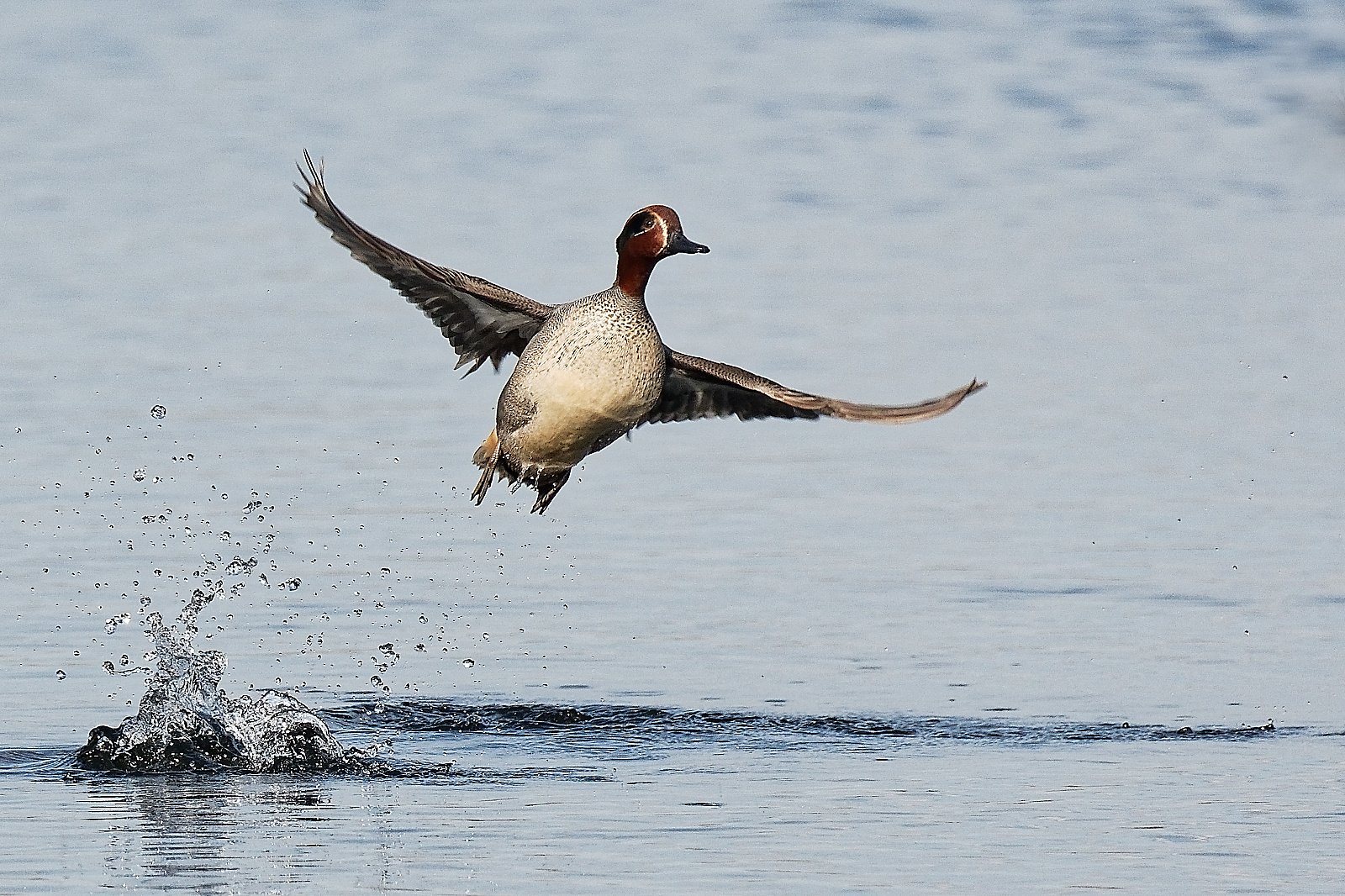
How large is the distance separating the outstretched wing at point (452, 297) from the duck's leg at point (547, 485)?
1.72 ft

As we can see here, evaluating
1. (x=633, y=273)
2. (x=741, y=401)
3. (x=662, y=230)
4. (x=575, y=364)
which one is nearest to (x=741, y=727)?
(x=741, y=401)

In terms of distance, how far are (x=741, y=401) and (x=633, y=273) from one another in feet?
2.94

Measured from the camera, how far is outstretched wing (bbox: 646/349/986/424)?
25.9 feet

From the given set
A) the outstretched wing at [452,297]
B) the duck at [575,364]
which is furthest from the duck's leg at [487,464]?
the outstretched wing at [452,297]

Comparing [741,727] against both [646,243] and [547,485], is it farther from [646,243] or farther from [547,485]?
[646,243]

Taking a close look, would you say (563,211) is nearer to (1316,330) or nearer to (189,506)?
(1316,330)

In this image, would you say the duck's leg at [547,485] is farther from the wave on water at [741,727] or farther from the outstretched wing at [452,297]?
the wave on water at [741,727]

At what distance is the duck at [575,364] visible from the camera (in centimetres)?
821

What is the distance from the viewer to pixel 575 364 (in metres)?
8.20

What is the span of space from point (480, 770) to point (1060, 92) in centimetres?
1804

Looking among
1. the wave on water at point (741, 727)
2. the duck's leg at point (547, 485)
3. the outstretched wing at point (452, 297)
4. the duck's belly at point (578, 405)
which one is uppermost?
the outstretched wing at point (452, 297)

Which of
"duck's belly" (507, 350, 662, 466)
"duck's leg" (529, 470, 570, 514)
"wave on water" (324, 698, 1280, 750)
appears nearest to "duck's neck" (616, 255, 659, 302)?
"duck's belly" (507, 350, 662, 466)

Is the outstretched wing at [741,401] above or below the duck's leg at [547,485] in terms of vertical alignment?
above

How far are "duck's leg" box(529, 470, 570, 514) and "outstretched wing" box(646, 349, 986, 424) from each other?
0.36m
